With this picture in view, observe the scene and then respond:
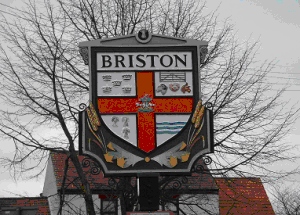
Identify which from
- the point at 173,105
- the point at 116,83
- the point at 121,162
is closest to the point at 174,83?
the point at 173,105

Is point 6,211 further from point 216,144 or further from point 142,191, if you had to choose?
point 142,191

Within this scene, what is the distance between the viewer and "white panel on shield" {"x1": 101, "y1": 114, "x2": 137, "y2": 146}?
33.6 ft

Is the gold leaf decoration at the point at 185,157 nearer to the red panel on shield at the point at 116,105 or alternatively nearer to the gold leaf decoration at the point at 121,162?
the gold leaf decoration at the point at 121,162

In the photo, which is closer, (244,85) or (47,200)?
(244,85)

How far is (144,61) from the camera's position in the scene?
10648mm

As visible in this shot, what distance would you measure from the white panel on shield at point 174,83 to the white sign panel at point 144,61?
10cm

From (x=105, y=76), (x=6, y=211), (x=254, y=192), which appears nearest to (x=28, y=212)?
(x=6, y=211)

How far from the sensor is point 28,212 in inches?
1238

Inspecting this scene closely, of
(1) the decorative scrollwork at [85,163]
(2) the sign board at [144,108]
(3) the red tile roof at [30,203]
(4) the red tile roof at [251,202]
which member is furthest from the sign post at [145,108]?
(3) the red tile roof at [30,203]

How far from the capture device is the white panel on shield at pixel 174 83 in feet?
34.5

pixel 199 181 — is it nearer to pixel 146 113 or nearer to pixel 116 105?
pixel 146 113

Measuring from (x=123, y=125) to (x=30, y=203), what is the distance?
2291cm

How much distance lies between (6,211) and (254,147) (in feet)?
62.6

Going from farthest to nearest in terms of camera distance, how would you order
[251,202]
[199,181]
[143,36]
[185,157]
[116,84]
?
[251,202], [199,181], [143,36], [116,84], [185,157]
